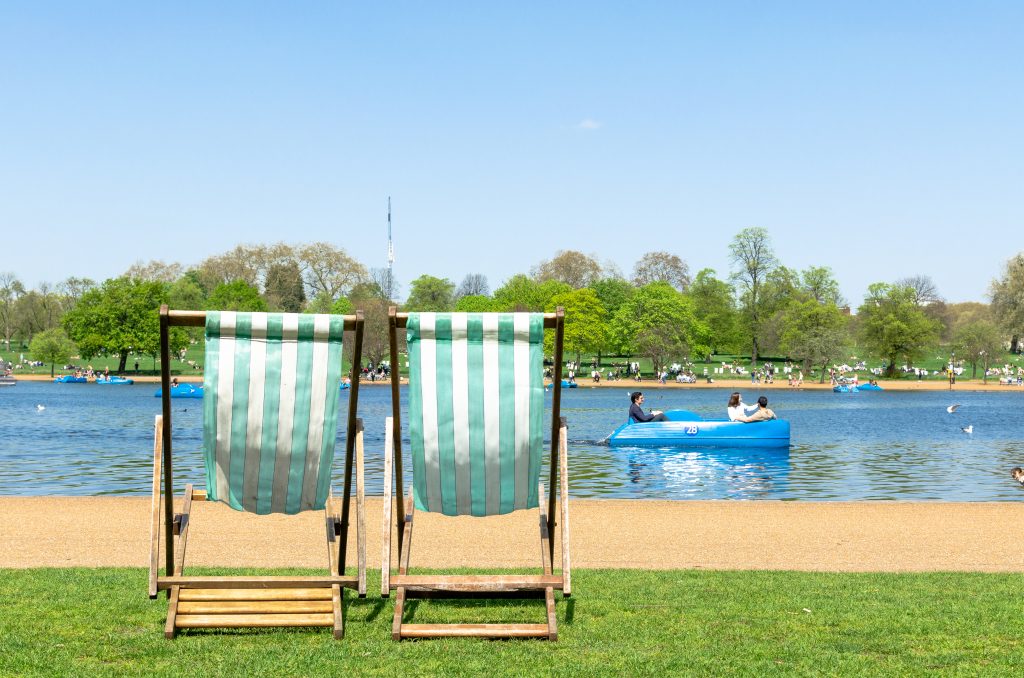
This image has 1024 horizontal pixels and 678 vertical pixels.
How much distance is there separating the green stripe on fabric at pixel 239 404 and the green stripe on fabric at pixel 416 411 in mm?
910

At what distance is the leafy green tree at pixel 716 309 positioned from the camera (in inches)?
4328

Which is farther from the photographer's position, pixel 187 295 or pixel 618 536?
pixel 187 295

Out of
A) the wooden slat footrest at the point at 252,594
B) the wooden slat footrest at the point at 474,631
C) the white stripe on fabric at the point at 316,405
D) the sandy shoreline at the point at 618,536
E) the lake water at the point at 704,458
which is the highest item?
the white stripe on fabric at the point at 316,405

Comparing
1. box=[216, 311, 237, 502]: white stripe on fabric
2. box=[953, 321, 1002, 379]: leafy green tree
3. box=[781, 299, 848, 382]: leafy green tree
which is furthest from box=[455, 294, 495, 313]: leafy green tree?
box=[216, 311, 237, 502]: white stripe on fabric

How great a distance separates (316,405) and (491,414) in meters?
1.00

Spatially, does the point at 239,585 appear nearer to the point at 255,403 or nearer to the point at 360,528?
the point at 360,528

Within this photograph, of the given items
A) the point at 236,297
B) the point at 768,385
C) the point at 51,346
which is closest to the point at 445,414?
the point at 768,385

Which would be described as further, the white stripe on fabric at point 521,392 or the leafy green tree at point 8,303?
the leafy green tree at point 8,303

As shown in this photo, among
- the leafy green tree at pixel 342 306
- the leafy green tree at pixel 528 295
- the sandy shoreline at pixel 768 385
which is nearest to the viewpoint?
the sandy shoreline at pixel 768 385

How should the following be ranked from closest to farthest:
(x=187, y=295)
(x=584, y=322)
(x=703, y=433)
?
(x=703, y=433) → (x=584, y=322) → (x=187, y=295)

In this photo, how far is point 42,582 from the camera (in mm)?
7953

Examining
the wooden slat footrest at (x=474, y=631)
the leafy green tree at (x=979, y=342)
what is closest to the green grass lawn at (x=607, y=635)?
the wooden slat footrest at (x=474, y=631)

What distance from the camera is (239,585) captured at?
6.69m

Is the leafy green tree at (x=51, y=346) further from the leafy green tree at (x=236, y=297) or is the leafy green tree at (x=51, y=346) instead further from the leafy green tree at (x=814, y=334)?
the leafy green tree at (x=814, y=334)
